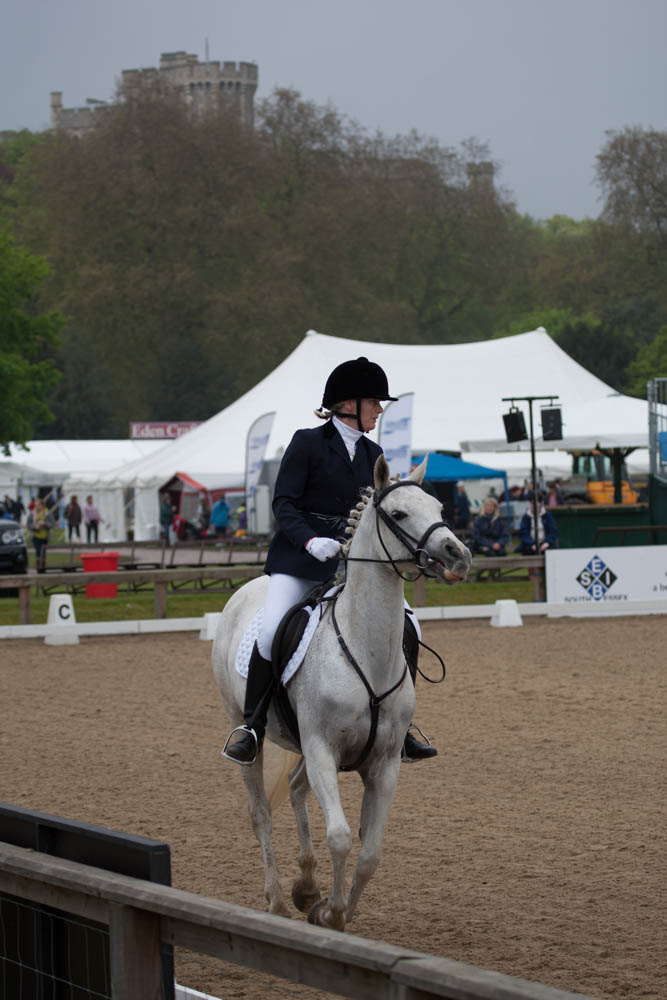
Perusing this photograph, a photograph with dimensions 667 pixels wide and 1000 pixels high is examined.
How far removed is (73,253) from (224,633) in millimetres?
57969

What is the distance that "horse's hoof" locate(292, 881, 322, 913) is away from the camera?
5891 mm

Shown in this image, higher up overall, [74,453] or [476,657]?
[74,453]

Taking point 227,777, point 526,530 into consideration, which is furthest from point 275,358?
point 227,777

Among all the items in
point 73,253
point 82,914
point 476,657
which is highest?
point 73,253

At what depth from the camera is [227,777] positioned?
9094mm

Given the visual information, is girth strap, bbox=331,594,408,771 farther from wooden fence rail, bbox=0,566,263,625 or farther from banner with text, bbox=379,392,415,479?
banner with text, bbox=379,392,415,479

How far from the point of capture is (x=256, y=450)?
1191 inches

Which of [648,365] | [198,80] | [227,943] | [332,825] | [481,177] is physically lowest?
[332,825]

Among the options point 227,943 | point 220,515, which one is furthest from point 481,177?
point 227,943

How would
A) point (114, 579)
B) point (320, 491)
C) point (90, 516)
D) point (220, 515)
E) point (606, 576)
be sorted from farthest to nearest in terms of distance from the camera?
point (90, 516) → point (220, 515) → point (114, 579) → point (606, 576) → point (320, 491)

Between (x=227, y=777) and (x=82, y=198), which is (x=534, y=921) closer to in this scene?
(x=227, y=777)

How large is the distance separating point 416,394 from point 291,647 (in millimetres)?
29948

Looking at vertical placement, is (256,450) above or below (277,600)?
above

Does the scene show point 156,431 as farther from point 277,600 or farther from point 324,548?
point 324,548
